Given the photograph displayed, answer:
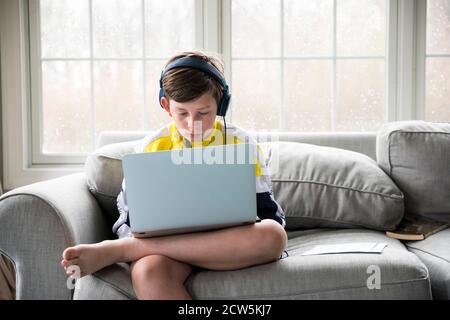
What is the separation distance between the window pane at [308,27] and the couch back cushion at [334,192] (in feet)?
2.77

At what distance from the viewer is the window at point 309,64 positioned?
2611 mm

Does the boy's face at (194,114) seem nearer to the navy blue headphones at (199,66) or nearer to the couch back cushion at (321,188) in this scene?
the navy blue headphones at (199,66)

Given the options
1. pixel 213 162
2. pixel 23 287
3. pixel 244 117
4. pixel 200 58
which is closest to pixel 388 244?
pixel 213 162

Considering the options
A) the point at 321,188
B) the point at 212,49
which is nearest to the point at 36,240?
the point at 321,188

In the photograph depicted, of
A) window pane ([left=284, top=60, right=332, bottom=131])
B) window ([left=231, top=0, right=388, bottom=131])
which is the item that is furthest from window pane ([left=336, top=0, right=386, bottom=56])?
window pane ([left=284, top=60, right=332, bottom=131])

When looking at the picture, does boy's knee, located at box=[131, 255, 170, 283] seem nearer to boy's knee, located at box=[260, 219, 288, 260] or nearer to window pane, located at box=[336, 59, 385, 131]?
boy's knee, located at box=[260, 219, 288, 260]

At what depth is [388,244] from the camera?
1.62 meters

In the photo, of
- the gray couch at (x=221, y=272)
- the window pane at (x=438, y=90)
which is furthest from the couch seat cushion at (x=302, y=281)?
the window pane at (x=438, y=90)

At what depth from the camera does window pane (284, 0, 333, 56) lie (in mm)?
2609

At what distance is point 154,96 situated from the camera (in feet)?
8.75

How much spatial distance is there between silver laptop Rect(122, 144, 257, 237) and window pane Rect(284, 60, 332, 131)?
4.48 feet

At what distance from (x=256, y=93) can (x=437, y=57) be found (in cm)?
88

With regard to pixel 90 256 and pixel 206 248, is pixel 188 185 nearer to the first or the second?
pixel 206 248
